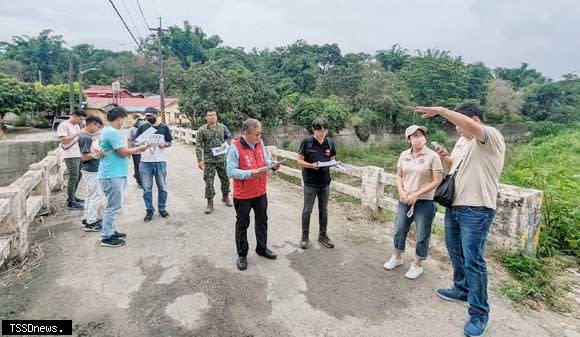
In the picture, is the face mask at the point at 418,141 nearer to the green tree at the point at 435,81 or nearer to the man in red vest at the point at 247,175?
the man in red vest at the point at 247,175

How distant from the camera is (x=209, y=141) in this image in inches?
205

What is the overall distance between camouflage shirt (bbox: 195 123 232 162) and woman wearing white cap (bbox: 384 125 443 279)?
9.53 ft

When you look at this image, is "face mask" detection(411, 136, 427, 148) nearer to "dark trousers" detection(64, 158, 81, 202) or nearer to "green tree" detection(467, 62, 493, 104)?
"dark trousers" detection(64, 158, 81, 202)

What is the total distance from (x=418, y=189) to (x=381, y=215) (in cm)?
199

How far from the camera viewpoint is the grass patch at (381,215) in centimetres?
498

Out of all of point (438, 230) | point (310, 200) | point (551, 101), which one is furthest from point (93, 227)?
point (551, 101)

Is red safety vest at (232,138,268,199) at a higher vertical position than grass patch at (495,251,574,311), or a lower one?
higher

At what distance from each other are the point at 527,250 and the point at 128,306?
3867mm

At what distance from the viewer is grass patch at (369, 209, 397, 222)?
4.98 meters

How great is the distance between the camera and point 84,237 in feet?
13.9

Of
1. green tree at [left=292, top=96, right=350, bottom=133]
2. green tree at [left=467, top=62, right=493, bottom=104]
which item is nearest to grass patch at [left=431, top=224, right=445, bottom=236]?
green tree at [left=292, top=96, right=350, bottom=133]

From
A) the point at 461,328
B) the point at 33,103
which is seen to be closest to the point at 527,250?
the point at 461,328

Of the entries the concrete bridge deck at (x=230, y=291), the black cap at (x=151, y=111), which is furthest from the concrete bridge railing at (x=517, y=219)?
the black cap at (x=151, y=111)

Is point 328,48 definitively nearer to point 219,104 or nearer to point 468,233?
point 219,104
